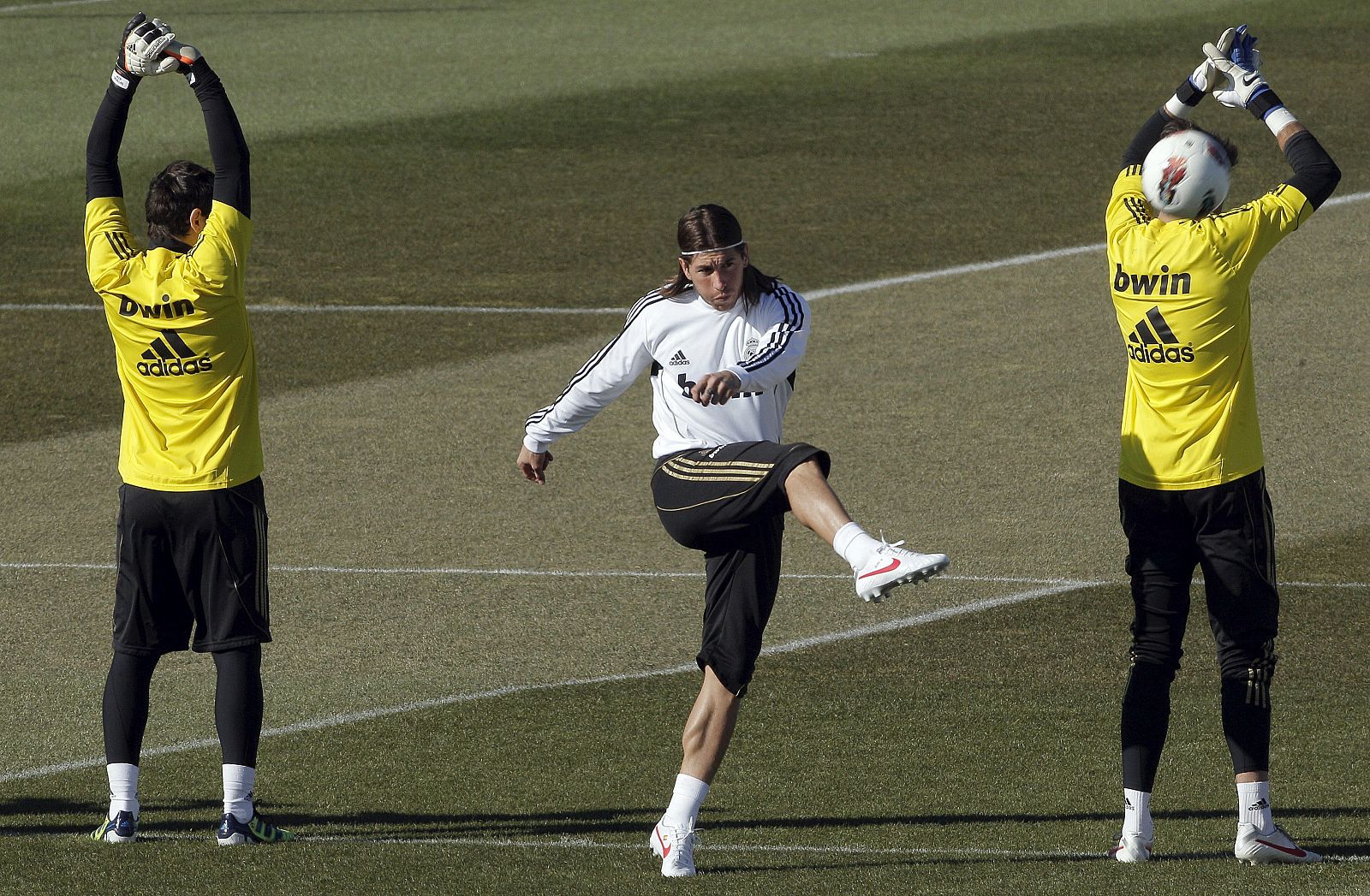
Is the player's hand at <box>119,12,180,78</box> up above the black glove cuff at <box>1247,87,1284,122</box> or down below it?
above

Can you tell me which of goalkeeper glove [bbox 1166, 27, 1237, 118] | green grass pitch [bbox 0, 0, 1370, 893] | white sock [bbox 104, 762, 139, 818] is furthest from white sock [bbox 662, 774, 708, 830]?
goalkeeper glove [bbox 1166, 27, 1237, 118]

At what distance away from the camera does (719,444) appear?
7.45 meters

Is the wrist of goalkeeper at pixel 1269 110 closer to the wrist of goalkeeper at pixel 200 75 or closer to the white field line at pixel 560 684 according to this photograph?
the wrist of goalkeeper at pixel 200 75

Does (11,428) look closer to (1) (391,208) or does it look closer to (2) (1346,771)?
(1) (391,208)

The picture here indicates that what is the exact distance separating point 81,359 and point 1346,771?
471 inches

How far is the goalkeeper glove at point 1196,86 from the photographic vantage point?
7793 millimetres

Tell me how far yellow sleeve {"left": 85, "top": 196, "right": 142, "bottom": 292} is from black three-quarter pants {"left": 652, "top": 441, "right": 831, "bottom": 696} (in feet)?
6.58

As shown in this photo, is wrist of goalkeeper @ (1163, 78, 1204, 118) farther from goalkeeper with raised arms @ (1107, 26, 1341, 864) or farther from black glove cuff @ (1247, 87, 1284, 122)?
goalkeeper with raised arms @ (1107, 26, 1341, 864)

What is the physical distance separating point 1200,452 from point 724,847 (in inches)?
83.4

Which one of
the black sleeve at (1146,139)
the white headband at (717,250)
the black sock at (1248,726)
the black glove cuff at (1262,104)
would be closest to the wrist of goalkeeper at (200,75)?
the white headband at (717,250)

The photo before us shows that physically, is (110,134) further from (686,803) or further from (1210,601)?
(1210,601)

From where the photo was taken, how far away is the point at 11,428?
15.8m

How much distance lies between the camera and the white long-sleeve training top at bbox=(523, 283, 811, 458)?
7383mm

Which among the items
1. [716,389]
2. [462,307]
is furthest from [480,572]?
[462,307]
